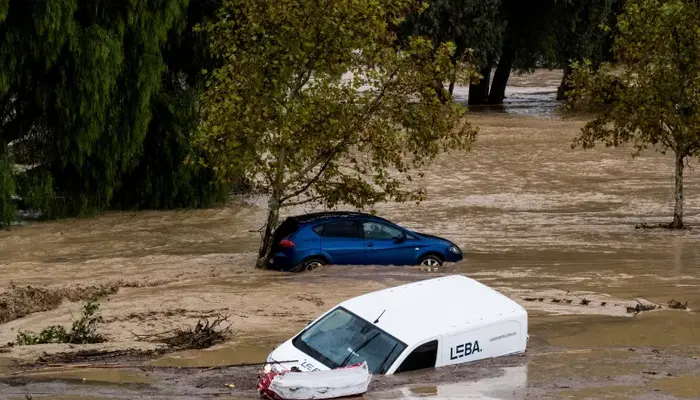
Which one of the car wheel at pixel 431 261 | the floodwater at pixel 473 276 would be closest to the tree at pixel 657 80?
the floodwater at pixel 473 276

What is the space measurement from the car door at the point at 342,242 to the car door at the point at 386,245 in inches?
6.0

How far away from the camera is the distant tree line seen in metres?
26.5

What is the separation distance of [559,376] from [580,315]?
14.1 ft

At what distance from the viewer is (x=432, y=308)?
1300 cm

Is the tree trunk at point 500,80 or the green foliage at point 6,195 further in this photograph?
the tree trunk at point 500,80

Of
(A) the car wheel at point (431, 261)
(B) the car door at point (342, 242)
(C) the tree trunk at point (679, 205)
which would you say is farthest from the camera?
(C) the tree trunk at point (679, 205)

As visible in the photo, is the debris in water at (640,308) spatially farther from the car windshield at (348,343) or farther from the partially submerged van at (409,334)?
the car windshield at (348,343)

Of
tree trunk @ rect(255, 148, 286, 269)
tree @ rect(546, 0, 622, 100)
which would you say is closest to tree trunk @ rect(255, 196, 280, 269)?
tree trunk @ rect(255, 148, 286, 269)

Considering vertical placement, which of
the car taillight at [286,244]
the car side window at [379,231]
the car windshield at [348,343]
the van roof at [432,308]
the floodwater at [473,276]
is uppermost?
the van roof at [432,308]

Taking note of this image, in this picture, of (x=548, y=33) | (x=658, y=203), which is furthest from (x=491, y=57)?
(x=658, y=203)

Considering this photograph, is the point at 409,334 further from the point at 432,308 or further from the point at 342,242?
the point at 342,242

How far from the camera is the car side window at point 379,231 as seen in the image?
2158cm

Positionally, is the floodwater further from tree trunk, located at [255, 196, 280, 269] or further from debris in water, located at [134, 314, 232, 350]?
tree trunk, located at [255, 196, 280, 269]

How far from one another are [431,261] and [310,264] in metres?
2.36
